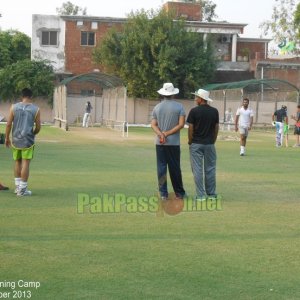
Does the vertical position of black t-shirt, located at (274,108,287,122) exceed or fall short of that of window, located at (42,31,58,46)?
it falls short

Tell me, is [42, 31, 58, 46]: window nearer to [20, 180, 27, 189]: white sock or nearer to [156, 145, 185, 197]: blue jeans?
[20, 180, 27, 189]: white sock

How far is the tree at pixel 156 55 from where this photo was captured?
53.6 metres

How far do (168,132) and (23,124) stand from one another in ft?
8.00

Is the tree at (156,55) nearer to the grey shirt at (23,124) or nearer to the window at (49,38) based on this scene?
the window at (49,38)

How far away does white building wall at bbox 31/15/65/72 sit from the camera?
5859cm

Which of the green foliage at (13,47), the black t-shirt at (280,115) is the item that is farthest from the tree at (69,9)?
the black t-shirt at (280,115)

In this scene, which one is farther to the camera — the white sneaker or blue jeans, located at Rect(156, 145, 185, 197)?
the white sneaker

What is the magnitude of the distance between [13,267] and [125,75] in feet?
159

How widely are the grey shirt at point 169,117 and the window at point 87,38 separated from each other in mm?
48464

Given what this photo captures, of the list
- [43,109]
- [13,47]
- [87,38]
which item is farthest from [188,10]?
[43,109]

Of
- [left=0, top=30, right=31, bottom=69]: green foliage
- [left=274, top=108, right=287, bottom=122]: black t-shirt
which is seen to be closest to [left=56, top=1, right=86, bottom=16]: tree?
[left=0, top=30, right=31, bottom=69]: green foliage

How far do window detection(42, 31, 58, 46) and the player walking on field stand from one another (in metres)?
47.4

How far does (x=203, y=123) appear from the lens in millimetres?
11961

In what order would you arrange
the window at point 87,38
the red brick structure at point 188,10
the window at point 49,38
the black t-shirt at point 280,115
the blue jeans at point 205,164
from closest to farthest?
the blue jeans at point 205,164
the black t-shirt at point 280,115
the window at point 49,38
the window at point 87,38
the red brick structure at point 188,10
